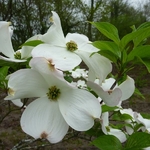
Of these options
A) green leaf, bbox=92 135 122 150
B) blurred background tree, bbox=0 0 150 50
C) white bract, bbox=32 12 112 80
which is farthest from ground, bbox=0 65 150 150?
blurred background tree, bbox=0 0 150 50

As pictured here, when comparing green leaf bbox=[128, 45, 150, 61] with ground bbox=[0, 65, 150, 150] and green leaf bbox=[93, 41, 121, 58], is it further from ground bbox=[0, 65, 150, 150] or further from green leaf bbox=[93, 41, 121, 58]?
ground bbox=[0, 65, 150, 150]

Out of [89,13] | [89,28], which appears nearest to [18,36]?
[89,28]

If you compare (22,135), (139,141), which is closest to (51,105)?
(139,141)

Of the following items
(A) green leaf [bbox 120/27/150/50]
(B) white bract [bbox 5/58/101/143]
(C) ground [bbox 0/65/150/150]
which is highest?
(A) green leaf [bbox 120/27/150/50]

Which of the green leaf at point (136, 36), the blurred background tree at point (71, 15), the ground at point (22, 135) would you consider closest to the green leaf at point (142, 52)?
the green leaf at point (136, 36)

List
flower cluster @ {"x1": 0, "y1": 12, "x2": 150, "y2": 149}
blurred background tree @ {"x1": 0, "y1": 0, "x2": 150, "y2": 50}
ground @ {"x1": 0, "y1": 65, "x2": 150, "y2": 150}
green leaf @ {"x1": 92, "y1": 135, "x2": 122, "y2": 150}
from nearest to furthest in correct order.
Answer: flower cluster @ {"x1": 0, "y1": 12, "x2": 150, "y2": 149}
green leaf @ {"x1": 92, "y1": 135, "x2": 122, "y2": 150}
ground @ {"x1": 0, "y1": 65, "x2": 150, "y2": 150}
blurred background tree @ {"x1": 0, "y1": 0, "x2": 150, "y2": 50}

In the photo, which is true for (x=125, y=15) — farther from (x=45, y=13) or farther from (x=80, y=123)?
(x=80, y=123)

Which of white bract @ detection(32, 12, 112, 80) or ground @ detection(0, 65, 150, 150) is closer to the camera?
white bract @ detection(32, 12, 112, 80)

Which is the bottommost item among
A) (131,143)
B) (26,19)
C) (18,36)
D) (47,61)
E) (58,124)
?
(18,36)
